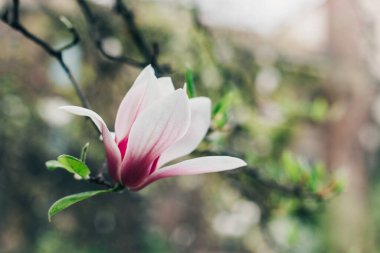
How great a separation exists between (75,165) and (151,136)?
0.24 ft

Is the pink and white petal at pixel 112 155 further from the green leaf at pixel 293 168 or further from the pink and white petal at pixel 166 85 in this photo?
the green leaf at pixel 293 168

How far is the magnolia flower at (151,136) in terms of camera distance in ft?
1.33

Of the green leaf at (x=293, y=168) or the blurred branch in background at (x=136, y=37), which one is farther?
the green leaf at (x=293, y=168)

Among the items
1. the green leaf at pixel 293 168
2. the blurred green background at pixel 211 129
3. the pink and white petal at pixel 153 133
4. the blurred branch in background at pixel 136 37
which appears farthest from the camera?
the blurred green background at pixel 211 129

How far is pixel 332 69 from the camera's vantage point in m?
5.33

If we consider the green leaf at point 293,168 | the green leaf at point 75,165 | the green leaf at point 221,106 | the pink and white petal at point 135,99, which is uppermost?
the pink and white petal at point 135,99

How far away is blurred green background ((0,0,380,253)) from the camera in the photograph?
176cm

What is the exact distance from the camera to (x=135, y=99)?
1.44 feet

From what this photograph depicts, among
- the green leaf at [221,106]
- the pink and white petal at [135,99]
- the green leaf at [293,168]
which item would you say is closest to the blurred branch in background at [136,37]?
the green leaf at [221,106]

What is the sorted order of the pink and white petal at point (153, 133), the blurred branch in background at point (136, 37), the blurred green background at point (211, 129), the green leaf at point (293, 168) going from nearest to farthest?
the pink and white petal at point (153, 133), the blurred branch in background at point (136, 37), the green leaf at point (293, 168), the blurred green background at point (211, 129)

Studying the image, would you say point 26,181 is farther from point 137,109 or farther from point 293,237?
point 137,109

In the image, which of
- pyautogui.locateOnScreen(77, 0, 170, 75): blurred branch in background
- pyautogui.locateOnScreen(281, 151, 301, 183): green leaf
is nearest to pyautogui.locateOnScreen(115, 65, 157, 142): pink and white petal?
pyautogui.locateOnScreen(77, 0, 170, 75): blurred branch in background

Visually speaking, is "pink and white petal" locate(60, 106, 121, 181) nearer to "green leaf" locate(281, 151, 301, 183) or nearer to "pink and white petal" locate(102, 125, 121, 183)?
"pink and white petal" locate(102, 125, 121, 183)

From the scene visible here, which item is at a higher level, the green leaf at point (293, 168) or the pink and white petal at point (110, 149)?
the pink and white petal at point (110, 149)
